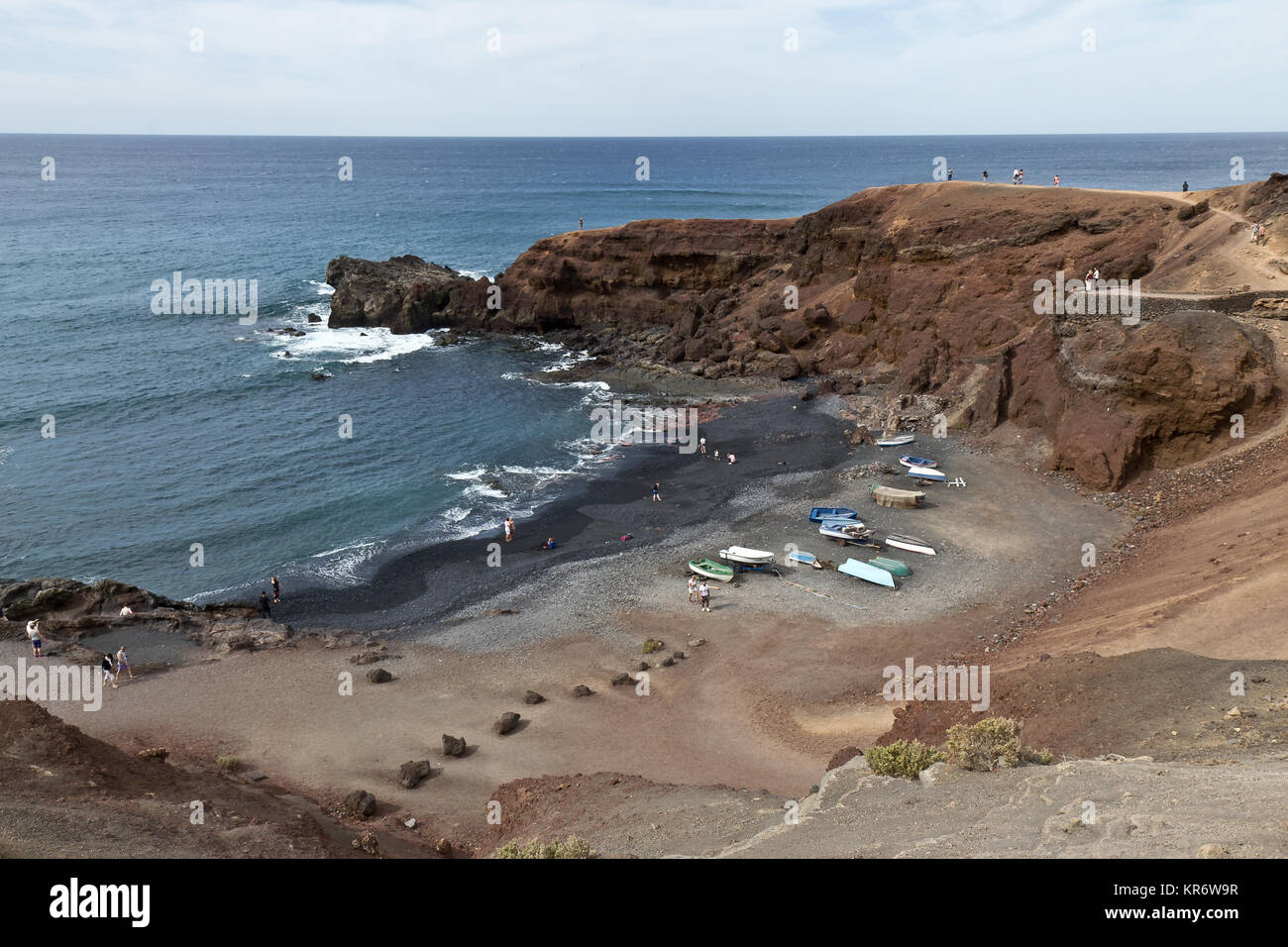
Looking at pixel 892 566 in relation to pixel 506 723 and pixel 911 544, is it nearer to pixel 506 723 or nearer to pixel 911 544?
pixel 911 544

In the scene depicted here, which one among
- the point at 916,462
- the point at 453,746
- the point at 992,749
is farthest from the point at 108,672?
the point at 916,462

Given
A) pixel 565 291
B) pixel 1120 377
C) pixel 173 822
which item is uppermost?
pixel 565 291

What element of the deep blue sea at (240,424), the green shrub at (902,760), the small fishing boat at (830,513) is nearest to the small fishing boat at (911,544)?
the small fishing boat at (830,513)

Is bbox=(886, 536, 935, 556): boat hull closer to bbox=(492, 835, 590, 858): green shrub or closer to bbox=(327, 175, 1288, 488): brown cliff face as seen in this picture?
bbox=(327, 175, 1288, 488): brown cliff face

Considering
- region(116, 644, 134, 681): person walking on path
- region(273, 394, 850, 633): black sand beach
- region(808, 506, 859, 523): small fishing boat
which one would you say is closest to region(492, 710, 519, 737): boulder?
region(273, 394, 850, 633): black sand beach

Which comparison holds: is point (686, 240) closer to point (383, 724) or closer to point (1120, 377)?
point (1120, 377)
